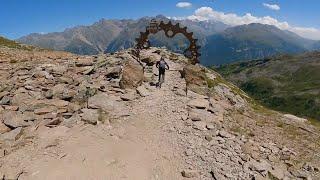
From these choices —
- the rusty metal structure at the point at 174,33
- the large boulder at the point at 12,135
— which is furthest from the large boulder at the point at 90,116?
the rusty metal structure at the point at 174,33

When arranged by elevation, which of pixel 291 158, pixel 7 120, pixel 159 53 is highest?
pixel 159 53

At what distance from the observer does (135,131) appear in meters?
31.3

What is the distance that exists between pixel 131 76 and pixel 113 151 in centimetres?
1204

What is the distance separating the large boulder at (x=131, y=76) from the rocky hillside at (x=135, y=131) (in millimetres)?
109

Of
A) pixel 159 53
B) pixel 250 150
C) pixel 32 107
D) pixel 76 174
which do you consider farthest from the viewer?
pixel 159 53

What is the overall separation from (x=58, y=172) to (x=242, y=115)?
19014 mm

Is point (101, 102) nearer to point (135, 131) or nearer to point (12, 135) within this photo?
point (135, 131)

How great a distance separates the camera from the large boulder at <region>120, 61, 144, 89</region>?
38.2 meters

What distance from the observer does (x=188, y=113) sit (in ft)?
113

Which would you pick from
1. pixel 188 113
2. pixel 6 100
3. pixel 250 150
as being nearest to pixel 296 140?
pixel 250 150

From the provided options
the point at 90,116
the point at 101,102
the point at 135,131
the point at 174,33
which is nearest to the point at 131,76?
the point at 101,102

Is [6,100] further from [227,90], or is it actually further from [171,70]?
[227,90]

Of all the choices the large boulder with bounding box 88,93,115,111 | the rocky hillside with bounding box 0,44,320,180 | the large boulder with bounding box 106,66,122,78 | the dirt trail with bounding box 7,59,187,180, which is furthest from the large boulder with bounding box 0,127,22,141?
the large boulder with bounding box 106,66,122,78

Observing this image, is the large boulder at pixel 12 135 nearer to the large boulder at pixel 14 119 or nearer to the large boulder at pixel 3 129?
the large boulder at pixel 3 129
